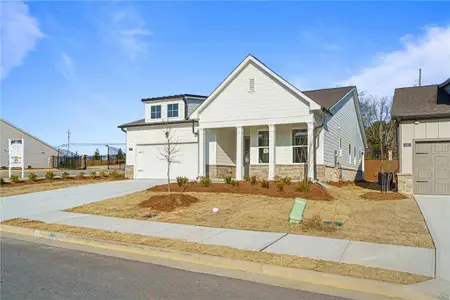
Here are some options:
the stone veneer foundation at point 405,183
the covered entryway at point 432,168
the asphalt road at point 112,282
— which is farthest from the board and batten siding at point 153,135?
the asphalt road at point 112,282

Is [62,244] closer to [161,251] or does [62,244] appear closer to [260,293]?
[161,251]

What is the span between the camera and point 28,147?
145 ft

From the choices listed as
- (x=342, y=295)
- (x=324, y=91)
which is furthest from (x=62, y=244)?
(x=324, y=91)

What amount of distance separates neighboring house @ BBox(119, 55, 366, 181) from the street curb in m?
11.4

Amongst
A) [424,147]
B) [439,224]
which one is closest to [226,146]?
[424,147]

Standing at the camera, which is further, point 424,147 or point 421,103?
point 421,103

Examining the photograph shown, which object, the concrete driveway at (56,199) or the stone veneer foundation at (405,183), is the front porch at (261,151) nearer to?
the stone veneer foundation at (405,183)

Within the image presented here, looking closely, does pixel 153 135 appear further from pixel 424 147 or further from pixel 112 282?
pixel 112 282

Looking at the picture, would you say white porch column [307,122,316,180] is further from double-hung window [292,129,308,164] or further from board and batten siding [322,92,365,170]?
board and batten siding [322,92,365,170]

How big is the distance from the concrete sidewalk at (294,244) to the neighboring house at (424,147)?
29.9ft

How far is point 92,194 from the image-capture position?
53.9 feet

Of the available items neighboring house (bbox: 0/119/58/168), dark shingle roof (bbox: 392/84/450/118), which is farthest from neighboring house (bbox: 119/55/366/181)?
neighboring house (bbox: 0/119/58/168)

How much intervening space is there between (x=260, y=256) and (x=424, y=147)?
11.6 metres

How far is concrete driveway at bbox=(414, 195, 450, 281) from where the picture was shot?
6.17 m
